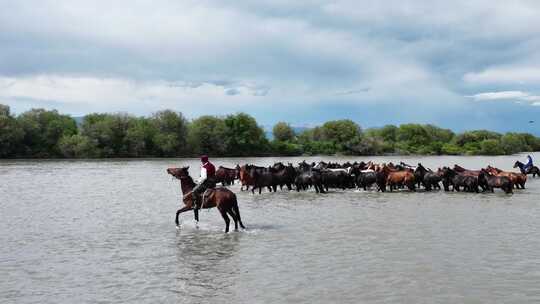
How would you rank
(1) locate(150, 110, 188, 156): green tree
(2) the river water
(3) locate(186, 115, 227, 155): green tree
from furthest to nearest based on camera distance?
(3) locate(186, 115, 227, 155): green tree, (1) locate(150, 110, 188, 156): green tree, (2) the river water

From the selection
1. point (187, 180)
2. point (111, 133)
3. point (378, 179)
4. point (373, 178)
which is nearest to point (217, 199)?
point (187, 180)

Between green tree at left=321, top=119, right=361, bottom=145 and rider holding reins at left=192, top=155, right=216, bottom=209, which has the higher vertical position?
green tree at left=321, top=119, right=361, bottom=145

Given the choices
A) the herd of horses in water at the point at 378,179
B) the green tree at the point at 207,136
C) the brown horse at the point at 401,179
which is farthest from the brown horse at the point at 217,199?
the green tree at the point at 207,136

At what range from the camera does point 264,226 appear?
15422 mm

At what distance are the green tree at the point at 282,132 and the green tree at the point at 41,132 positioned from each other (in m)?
49.5

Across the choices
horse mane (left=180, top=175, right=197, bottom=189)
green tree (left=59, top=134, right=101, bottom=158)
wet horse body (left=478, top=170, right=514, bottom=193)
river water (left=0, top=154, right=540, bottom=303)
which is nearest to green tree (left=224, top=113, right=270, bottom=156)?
green tree (left=59, top=134, right=101, bottom=158)

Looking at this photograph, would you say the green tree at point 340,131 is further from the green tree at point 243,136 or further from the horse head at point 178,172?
the horse head at point 178,172

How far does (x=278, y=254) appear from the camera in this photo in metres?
11.6

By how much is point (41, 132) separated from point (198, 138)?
27.0m

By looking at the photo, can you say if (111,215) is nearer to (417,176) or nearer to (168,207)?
(168,207)

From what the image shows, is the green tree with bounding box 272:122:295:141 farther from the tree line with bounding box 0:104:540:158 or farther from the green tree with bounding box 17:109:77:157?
the green tree with bounding box 17:109:77:157

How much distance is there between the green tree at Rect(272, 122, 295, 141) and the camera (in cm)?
12269

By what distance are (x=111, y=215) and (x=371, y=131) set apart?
121314mm

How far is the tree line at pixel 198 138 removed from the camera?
81.2 metres
